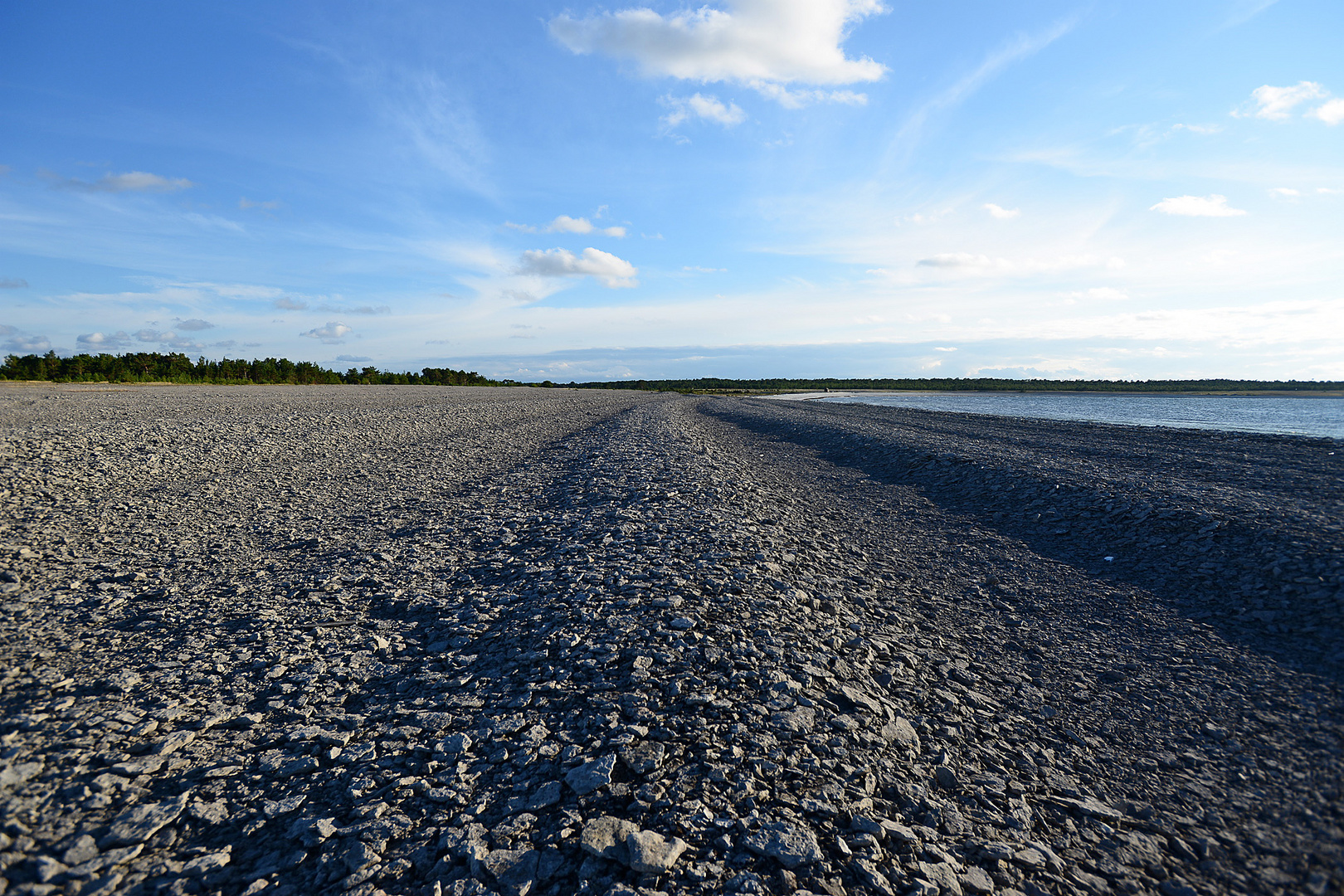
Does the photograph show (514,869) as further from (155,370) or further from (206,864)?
(155,370)

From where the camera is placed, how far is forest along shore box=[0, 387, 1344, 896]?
2982mm

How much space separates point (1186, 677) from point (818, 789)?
4292 millimetres

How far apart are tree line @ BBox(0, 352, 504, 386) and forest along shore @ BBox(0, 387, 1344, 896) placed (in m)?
50.3

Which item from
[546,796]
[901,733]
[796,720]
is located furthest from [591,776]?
[901,733]

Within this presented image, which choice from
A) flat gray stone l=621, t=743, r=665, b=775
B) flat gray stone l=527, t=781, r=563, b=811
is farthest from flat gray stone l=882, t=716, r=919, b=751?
flat gray stone l=527, t=781, r=563, b=811

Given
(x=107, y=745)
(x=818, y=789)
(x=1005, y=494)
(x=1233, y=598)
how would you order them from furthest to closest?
(x=1005, y=494), (x=1233, y=598), (x=107, y=745), (x=818, y=789)

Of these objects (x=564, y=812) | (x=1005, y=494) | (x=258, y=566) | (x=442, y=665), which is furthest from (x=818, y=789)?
(x=1005, y=494)

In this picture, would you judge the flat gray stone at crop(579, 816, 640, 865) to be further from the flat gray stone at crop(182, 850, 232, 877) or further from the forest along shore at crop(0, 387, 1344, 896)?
the flat gray stone at crop(182, 850, 232, 877)

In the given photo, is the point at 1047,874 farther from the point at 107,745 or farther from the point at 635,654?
the point at 107,745

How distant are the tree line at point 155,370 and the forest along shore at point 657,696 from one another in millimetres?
50333

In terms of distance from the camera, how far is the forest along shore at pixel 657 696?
298 cm

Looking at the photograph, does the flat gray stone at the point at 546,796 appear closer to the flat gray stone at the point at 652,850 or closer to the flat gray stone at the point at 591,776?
the flat gray stone at the point at 591,776

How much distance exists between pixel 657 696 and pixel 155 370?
67824mm

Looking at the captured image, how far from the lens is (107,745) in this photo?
12.0 ft
